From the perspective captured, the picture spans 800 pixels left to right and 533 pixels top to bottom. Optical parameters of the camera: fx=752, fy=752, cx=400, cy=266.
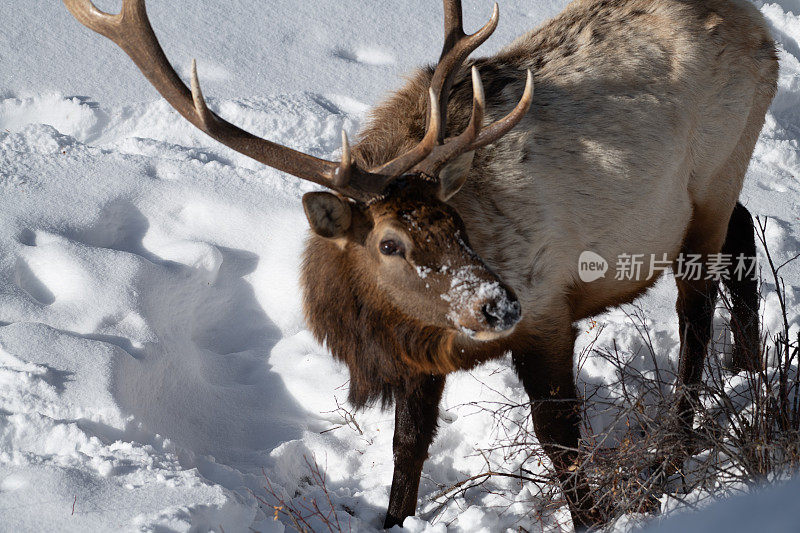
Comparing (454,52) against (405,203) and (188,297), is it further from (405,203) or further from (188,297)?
(188,297)

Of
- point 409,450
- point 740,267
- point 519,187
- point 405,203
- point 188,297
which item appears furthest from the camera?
point 188,297

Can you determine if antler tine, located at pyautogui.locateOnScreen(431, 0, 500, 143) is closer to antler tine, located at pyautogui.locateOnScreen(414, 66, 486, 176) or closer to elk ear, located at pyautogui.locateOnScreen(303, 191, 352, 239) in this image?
antler tine, located at pyautogui.locateOnScreen(414, 66, 486, 176)

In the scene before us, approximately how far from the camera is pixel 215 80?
6441 millimetres

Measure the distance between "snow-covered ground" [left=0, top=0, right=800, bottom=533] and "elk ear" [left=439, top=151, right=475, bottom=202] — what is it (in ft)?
4.50

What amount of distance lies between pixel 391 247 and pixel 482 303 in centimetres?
40

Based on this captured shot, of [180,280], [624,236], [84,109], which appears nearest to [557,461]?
[624,236]

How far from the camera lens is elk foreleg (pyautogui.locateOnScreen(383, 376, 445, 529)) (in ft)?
11.2

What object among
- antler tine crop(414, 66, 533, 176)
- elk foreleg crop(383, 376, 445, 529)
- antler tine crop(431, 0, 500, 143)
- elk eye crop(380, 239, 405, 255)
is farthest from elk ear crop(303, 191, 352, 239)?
elk foreleg crop(383, 376, 445, 529)

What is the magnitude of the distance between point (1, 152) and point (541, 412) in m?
3.96

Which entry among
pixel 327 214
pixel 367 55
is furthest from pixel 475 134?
pixel 367 55

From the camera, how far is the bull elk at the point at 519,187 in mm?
2795

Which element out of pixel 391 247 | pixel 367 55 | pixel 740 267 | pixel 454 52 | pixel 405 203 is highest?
pixel 367 55

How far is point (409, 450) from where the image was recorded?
11.3ft

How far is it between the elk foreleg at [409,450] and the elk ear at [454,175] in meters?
0.96
